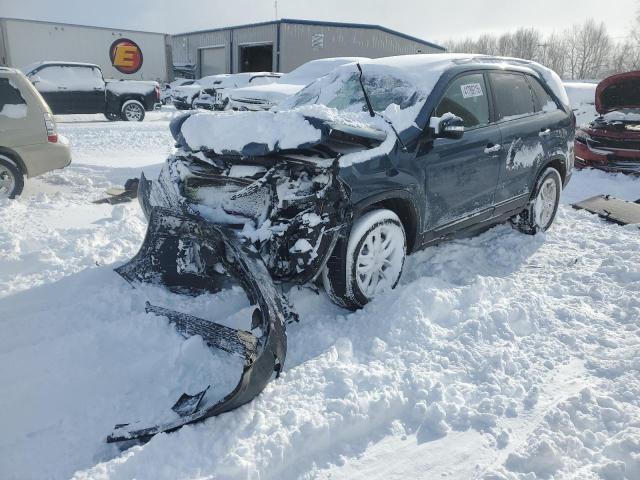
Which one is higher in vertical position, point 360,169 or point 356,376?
point 360,169

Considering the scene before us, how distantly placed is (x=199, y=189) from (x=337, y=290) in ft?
4.10

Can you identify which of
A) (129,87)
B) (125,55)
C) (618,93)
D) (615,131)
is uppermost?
(125,55)

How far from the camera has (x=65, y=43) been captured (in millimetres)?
19297

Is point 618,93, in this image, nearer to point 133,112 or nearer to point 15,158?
point 15,158

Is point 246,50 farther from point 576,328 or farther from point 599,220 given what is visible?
point 576,328

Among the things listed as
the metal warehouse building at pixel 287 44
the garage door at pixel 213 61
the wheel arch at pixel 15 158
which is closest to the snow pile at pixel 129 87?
the wheel arch at pixel 15 158

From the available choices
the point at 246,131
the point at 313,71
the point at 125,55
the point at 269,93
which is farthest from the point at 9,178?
the point at 125,55

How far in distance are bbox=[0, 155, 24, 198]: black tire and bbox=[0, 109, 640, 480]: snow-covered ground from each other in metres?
2.04

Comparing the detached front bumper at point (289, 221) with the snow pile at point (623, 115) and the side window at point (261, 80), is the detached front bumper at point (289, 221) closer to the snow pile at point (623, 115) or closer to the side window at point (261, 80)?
the snow pile at point (623, 115)

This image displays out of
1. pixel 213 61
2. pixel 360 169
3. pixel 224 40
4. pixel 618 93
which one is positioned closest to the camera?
pixel 360 169

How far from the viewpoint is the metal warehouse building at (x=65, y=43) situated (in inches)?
739

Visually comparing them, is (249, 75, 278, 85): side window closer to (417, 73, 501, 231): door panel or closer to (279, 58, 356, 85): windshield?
(279, 58, 356, 85): windshield

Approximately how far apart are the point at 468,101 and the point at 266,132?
2.00m

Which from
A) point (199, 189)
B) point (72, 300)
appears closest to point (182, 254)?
point (199, 189)
